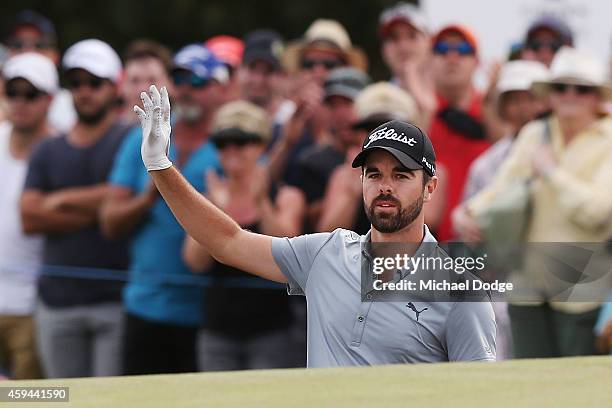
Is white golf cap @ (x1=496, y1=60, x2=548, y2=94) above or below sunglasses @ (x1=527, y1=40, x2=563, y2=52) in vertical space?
below

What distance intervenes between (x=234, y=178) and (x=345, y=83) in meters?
0.99

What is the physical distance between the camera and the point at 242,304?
7.51m

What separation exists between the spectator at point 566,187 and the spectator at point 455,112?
885mm

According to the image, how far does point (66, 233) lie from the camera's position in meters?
8.24

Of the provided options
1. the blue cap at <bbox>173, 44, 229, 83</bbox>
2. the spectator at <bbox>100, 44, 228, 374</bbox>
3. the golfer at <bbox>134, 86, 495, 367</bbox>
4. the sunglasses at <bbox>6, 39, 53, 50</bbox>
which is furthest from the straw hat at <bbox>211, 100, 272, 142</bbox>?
the sunglasses at <bbox>6, 39, 53, 50</bbox>

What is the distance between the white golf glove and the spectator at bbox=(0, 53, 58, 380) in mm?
3844

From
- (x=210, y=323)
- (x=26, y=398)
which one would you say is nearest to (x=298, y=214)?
(x=210, y=323)

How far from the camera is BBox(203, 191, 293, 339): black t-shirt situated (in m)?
7.45

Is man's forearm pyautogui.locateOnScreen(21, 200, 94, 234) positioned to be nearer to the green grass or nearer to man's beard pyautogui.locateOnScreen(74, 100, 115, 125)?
man's beard pyautogui.locateOnScreen(74, 100, 115, 125)

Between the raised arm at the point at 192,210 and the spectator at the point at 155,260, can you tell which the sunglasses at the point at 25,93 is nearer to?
the spectator at the point at 155,260

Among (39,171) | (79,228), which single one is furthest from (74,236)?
(39,171)

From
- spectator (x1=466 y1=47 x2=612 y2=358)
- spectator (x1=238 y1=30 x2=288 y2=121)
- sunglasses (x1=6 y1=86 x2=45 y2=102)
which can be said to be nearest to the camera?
spectator (x1=466 y1=47 x2=612 y2=358)

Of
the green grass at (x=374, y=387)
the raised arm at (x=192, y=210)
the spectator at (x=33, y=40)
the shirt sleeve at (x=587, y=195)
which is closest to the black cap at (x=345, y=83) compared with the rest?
the shirt sleeve at (x=587, y=195)

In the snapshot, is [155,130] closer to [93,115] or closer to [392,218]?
[392,218]
